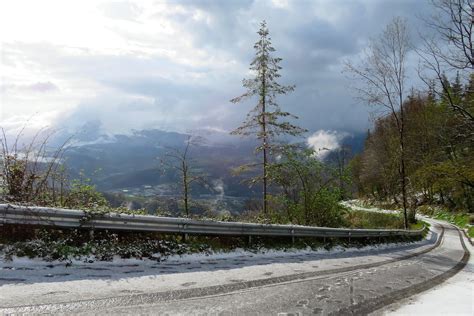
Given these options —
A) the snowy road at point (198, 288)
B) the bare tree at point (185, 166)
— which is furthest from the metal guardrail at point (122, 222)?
the bare tree at point (185, 166)

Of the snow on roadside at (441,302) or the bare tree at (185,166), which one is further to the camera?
the bare tree at (185,166)

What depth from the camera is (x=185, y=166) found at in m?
15.4

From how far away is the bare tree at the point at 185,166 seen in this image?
1520cm

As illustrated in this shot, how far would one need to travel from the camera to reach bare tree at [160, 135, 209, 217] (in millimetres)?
15195

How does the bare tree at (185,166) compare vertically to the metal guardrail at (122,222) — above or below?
above

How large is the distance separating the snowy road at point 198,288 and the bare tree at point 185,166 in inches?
203

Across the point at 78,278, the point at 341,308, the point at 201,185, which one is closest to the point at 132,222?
the point at 78,278

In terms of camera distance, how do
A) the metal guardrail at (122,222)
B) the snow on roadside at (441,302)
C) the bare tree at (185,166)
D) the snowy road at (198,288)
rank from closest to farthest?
the snowy road at (198,288)
the snow on roadside at (441,302)
the metal guardrail at (122,222)
the bare tree at (185,166)

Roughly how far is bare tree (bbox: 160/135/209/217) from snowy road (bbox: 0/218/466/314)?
5.16 meters

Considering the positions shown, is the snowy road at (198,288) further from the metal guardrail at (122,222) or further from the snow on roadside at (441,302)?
the metal guardrail at (122,222)

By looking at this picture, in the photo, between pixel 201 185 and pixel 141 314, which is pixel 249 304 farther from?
pixel 201 185

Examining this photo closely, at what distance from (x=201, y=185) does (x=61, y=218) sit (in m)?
8.19

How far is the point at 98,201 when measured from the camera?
1067cm

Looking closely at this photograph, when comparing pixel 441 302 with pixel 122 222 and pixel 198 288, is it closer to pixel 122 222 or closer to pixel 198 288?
pixel 198 288
